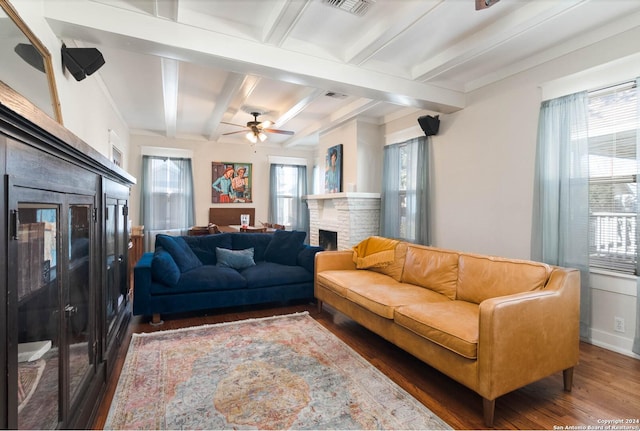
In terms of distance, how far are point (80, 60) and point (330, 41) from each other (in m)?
2.21

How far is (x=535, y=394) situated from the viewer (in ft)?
6.70

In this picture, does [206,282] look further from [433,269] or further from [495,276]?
[495,276]

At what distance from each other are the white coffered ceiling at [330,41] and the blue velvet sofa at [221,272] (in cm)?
194

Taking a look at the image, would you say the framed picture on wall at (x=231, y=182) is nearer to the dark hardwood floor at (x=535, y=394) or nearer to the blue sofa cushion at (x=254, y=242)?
the blue sofa cushion at (x=254, y=242)

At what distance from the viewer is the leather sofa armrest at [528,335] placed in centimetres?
172

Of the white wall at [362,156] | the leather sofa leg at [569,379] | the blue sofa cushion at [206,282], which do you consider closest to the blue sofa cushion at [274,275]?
the blue sofa cushion at [206,282]

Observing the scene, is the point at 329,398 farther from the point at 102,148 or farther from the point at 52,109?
the point at 102,148

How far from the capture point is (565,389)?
6.84 ft

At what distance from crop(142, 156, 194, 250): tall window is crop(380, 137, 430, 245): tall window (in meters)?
4.24

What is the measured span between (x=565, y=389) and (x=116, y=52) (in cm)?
482

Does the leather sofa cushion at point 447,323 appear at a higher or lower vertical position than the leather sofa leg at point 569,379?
higher

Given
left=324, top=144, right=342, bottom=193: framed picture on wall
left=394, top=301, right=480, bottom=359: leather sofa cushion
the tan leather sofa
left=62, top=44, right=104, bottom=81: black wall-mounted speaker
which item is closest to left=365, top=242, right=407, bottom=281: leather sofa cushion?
the tan leather sofa

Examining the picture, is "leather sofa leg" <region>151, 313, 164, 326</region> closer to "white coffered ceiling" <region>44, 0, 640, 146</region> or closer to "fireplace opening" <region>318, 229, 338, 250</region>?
"white coffered ceiling" <region>44, 0, 640, 146</region>

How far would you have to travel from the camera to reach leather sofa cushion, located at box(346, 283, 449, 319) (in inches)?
96.3
